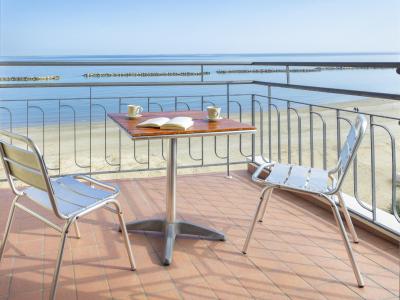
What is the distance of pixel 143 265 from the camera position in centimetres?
Result: 209

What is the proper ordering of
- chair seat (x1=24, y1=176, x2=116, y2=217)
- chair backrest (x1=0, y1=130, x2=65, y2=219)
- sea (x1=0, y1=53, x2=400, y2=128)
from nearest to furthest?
chair backrest (x1=0, y1=130, x2=65, y2=219) < chair seat (x1=24, y1=176, x2=116, y2=217) < sea (x1=0, y1=53, x2=400, y2=128)

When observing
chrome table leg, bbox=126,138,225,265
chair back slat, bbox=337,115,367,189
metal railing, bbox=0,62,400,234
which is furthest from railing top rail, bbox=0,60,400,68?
chrome table leg, bbox=126,138,225,265

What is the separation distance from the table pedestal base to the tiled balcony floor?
6 centimetres

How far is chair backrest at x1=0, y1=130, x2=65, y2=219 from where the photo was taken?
1472mm

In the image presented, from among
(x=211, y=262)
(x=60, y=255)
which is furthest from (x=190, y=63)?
(x=60, y=255)

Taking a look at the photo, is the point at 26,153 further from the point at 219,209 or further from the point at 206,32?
the point at 206,32

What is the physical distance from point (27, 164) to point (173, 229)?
1049 mm

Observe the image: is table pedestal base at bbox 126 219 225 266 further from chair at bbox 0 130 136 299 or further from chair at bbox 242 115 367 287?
chair at bbox 0 130 136 299

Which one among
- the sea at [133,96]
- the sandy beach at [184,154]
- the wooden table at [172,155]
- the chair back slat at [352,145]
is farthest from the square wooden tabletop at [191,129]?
the sandy beach at [184,154]

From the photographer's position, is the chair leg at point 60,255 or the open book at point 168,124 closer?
the chair leg at point 60,255

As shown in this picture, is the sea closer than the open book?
No

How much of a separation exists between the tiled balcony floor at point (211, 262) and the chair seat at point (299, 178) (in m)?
0.41

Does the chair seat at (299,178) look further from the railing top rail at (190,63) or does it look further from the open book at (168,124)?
the railing top rail at (190,63)

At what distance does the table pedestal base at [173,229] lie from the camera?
2.39 m
